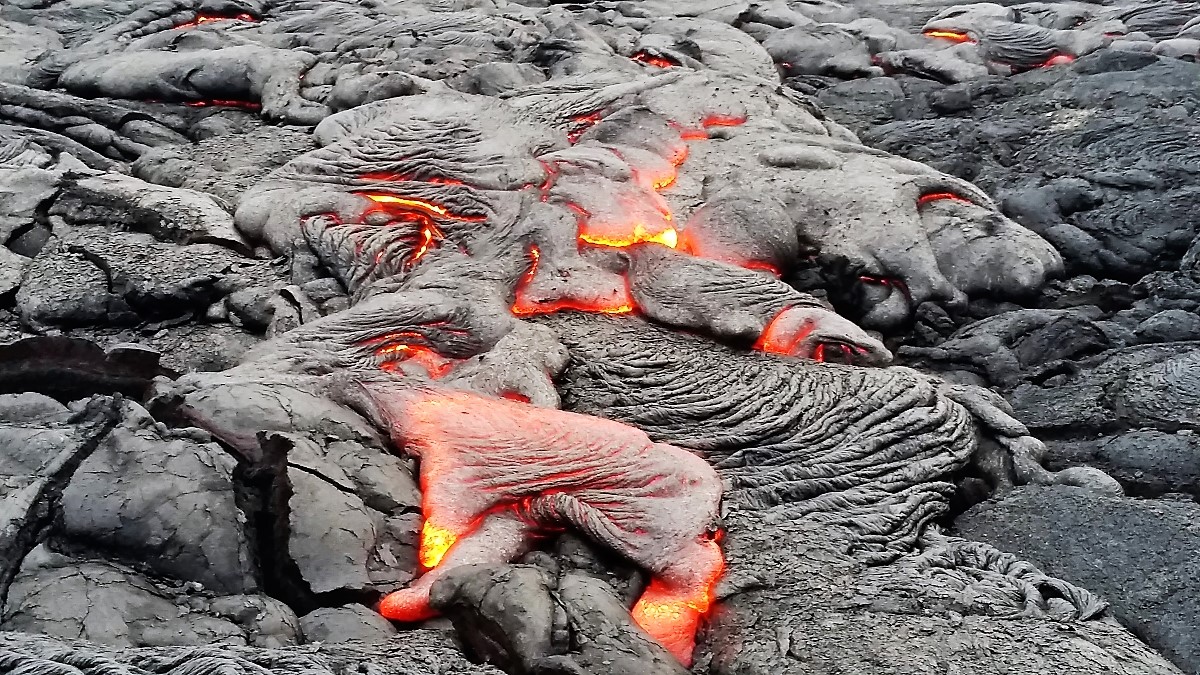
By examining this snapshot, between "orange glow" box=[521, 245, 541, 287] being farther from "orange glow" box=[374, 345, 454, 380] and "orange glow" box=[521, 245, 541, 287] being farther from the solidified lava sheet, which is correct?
"orange glow" box=[374, 345, 454, 380]

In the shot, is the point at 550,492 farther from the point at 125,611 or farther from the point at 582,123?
the point at 582,123

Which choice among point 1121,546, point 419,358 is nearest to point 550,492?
point 419,358

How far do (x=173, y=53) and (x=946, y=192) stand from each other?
14.8ft

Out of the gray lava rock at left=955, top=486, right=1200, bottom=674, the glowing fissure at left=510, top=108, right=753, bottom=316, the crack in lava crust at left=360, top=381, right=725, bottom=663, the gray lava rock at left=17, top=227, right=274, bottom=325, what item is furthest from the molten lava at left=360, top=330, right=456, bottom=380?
the gray lava rock at left=955, top=486, right=1200, bottom=674

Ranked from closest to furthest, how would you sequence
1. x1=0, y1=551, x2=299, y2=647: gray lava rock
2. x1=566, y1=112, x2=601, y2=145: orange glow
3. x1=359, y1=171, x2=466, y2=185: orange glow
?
x1=0, y1=551, x2=299, y2=647: gray lava rock → x1=359, y1=171, x2=466, y2=185: orange glow → x1=566, y1=112, x2=601, y2=145: orange glow

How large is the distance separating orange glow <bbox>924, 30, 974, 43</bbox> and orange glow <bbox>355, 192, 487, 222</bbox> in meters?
4.02

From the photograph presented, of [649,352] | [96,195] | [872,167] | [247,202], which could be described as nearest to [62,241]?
[96,195]

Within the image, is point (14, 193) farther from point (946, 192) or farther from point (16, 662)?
point (946, 192)

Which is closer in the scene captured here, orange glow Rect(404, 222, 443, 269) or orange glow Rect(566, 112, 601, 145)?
orange glow Rect(404, 222, 443, 269)

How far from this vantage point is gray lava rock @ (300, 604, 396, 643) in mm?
3119

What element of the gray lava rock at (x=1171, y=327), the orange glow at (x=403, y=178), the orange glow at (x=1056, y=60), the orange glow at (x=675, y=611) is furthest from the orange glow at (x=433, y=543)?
the orange glow at (x=1056, y=60)

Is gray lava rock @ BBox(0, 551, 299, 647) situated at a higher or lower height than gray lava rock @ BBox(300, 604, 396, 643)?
higher

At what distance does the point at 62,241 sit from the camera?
4977 millimetres

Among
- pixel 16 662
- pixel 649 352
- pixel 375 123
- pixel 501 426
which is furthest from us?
pixel 375 123
